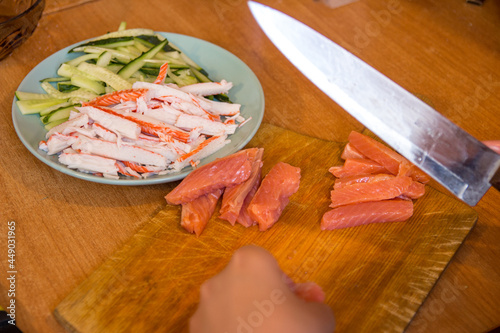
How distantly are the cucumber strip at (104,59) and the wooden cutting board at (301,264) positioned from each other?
1007mm

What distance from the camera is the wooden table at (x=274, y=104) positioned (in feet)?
5.34

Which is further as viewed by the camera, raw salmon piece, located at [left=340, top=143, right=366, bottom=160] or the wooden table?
raw salmon piece, located at [left=340, top=143, right=366, bottom=160]

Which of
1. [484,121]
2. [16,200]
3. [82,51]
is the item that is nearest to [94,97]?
[82,51]

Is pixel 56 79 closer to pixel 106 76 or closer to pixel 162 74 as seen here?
pixel 106 76

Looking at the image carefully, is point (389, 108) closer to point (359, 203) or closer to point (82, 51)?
point (359, 203)

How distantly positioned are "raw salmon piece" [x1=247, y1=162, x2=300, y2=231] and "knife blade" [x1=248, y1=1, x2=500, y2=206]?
0.37 meters

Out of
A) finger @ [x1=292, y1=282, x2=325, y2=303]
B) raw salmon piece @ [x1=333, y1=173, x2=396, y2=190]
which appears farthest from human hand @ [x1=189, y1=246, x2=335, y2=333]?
raw salmon piece @ [x1=333, y1=173, x2=396, y2=190]

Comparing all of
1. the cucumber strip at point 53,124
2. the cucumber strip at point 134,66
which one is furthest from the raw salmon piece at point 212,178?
Answer: the cucumber strip at point 134,66

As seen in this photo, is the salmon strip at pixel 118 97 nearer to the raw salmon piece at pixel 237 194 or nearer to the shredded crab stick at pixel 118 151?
the shredded crab stick at pixel 118 151

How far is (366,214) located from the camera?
173 centimetres

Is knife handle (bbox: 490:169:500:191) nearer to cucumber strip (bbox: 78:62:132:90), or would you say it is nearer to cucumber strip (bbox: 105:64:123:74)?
cucumber strip (bbox: 78:62:132:90)

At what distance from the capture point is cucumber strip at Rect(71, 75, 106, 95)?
7.55ft

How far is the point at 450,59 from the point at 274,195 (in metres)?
1.66

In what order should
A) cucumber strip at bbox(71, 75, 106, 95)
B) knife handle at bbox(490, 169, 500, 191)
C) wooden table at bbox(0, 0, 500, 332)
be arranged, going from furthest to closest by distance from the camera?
1. cucumber strip at bbox(71, 75, 106, 95)
2. wooden table at bbox(0, 0, 500, 332)
3. knife handle at bbox(490, 169, 500, 191)
